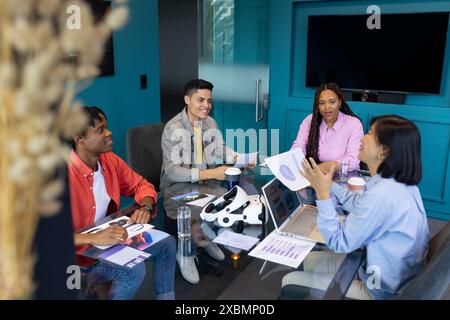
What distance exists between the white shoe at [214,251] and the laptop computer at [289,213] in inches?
10.9

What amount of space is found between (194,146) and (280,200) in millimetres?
885

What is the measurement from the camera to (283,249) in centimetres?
156

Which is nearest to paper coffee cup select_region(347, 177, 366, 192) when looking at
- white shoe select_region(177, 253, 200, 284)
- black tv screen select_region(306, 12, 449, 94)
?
white shoe select_region(177, 253, 200, 284)

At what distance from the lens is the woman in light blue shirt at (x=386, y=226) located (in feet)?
4.59

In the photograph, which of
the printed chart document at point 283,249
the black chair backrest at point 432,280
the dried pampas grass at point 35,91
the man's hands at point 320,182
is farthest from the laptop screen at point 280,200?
the dried pampas grass at point 35,91

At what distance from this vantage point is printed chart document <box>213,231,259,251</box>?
159 cm

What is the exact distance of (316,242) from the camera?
160cm

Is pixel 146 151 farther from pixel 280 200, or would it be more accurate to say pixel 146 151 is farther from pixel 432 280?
pixel 432 280

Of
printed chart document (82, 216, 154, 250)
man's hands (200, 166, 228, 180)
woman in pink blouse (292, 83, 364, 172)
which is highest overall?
woman in pink blouse (292, 83, 364, 172)

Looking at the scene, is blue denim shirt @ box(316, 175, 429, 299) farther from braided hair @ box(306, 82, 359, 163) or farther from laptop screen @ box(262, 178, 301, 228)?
braided hair @ box(306, 82, 359, 163)

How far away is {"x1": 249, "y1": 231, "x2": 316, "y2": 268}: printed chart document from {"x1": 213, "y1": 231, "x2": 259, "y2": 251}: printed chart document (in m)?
0.04
